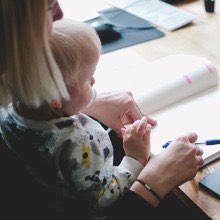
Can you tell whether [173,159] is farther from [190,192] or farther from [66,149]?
[66,149]

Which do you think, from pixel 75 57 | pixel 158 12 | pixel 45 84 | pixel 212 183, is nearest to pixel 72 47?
pixel 75 57

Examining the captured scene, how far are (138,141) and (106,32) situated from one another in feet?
2.08

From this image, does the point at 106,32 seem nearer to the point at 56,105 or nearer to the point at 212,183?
the point at 56,105

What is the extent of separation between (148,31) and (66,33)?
71 cm

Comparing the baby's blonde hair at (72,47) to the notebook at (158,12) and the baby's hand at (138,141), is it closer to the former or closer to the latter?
the baby's hand at (138,141)

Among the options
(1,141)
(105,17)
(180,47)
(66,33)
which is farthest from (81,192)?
(105,17)

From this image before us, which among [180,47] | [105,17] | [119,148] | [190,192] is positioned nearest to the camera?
[190,192]

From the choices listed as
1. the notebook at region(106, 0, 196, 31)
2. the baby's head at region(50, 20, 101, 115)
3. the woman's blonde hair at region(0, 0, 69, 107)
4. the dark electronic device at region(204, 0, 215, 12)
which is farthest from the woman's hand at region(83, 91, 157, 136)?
the dark electronic device at region(204, 0, 215, 12)

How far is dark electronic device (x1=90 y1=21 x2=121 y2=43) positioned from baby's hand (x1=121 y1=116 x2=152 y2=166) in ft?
1.89

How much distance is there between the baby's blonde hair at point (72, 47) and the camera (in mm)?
704

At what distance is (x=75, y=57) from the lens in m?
0.72

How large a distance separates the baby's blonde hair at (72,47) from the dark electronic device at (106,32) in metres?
0.59

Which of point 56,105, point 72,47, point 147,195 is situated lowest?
point 147,195

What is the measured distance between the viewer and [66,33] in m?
0.73
